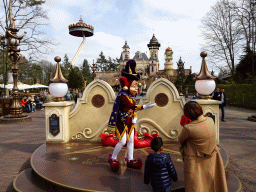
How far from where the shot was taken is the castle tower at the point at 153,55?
2530 inches

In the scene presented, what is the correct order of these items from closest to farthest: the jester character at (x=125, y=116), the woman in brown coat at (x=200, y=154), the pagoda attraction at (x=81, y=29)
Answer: the woman in brown coat at (x=200, y=154), the jester character at (x=125, y=116), the pagoda attraction at (x=81, y=29)

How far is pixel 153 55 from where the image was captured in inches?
2613

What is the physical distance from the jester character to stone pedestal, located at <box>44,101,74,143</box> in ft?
6.75

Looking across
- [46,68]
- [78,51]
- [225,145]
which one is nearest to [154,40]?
[78,51]

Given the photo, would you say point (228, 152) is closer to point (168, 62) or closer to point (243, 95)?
point (243, 95)

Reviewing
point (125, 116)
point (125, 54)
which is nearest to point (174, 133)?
point (125, 116)

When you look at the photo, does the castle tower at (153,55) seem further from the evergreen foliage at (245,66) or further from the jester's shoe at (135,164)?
the jester's shoe at (135,164)

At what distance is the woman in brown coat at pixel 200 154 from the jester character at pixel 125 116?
4.04 feet

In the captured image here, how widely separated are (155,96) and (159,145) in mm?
2785

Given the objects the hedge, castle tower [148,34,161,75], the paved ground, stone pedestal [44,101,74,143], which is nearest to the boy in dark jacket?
the paved ground

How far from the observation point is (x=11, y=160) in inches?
185

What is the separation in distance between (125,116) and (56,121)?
240 cm

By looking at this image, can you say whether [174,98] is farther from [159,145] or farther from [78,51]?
[78,51]

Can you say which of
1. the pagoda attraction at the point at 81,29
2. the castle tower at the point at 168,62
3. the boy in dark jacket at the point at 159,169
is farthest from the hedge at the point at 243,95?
the castle tower at the point at 168,62
